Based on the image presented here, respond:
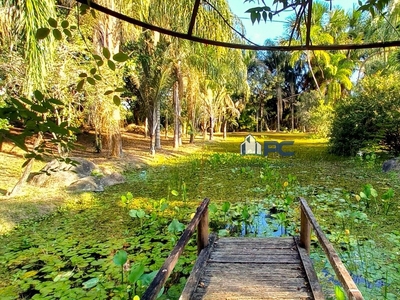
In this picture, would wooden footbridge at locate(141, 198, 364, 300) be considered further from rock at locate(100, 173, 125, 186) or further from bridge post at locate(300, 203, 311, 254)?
rock at locate(100, 173, 125, 186)

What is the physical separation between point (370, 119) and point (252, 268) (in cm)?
859

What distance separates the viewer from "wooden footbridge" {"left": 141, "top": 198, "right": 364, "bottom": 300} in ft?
6.57

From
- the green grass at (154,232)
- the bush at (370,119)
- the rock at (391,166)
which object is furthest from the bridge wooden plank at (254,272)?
the bush at (370,119)

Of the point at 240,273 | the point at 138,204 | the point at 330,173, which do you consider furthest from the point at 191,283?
the point at 330,173

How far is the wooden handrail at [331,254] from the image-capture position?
1476mm

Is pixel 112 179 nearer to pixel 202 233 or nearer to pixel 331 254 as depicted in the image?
pixel 202 233

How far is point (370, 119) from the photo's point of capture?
30.9ft

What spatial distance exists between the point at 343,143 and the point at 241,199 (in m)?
6.60

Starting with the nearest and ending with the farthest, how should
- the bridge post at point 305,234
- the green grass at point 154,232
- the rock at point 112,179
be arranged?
1. the green grass at point 154,232
2. the bridge post at point 305,234
3. the rock at point 112,179

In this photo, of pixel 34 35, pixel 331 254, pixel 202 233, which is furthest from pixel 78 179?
pixel 331 254

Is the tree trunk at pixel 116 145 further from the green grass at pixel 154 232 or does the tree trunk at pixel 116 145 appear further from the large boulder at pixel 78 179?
the green grass at pixel 154 232

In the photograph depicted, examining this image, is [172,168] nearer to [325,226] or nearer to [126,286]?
[325,226]

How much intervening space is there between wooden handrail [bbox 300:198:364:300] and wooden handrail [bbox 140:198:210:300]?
0.93m

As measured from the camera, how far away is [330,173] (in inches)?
299
